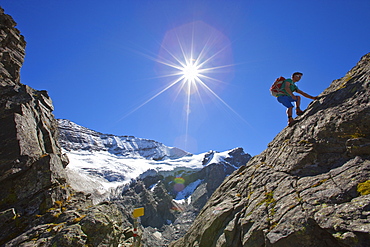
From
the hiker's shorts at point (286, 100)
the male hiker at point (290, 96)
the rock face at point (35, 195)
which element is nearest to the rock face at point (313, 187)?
the male hiker at point (290, 96)

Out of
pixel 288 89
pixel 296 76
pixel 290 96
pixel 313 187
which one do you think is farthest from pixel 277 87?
pixel 313 187

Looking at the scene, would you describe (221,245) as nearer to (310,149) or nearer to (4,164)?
(310,149)

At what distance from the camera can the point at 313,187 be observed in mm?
7008

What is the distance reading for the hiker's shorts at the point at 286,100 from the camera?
38.9 ft

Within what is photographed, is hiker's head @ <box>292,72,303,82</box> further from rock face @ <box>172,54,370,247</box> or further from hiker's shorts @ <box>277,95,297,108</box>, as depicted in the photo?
rock face @ <box>172,54,370,247</box>

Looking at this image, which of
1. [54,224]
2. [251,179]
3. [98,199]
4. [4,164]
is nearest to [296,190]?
[251,179]

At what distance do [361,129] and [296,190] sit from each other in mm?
3667

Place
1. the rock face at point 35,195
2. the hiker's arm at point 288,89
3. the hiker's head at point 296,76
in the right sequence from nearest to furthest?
the rock face at point 35,195 < the hiker's arm at point 288,89 < the hiker's head at point 296,76

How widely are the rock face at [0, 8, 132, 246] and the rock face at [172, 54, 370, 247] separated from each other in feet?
23.7

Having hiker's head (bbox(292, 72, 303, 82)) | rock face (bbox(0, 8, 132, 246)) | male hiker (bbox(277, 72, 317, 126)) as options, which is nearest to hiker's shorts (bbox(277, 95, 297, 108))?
male hiker (bbox(277, 72, 317, 126))

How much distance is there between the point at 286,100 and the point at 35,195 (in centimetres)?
1920

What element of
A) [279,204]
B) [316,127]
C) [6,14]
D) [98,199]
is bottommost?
[279,204]

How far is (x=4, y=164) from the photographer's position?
1291cm

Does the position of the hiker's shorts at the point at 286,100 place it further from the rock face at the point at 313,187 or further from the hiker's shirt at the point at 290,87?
the rock face at the point at 313,187
